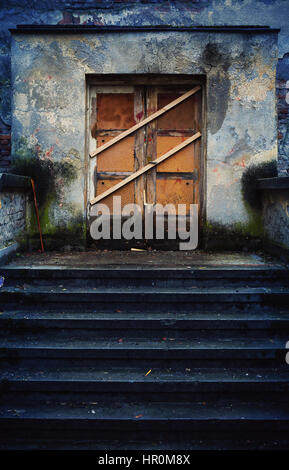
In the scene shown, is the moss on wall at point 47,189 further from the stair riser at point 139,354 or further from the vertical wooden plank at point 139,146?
the stair riser at point 139,354

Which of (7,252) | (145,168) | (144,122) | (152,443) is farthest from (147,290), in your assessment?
(144,122)

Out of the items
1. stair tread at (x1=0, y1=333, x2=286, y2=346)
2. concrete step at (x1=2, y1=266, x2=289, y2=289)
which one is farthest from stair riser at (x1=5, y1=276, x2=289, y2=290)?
stair tread at (x1=0, y1=333, x2=286, y2=346)

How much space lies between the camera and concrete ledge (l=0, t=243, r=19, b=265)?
165 inches

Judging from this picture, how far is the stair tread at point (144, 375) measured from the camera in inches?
121

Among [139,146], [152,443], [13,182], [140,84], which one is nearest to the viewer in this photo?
[152,443]

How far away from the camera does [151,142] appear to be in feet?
17.8

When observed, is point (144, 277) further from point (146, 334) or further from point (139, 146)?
point (139, 146)

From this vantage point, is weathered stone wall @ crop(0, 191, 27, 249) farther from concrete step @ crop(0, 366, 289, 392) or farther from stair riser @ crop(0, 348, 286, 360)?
concrete step @ crop(0, 366, 289, 392)

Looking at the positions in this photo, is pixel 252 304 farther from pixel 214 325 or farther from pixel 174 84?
pixel 174 84

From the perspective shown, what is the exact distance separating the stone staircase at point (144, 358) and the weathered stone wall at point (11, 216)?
0.63 meters

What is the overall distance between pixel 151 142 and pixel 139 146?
177 mm

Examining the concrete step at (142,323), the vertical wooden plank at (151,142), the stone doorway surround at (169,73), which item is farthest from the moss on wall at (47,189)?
the concrete step at (142,323)

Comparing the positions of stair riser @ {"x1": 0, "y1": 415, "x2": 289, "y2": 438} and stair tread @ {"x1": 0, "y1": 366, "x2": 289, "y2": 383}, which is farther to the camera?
stair tread @ {"x1": 0, "y1": 366, "x2": 289, "y2": 383}

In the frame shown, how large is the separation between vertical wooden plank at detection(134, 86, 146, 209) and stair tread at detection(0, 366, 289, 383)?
277cm
